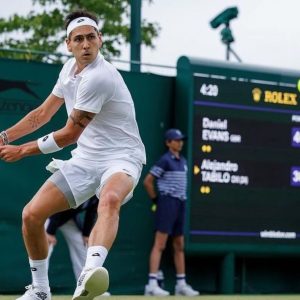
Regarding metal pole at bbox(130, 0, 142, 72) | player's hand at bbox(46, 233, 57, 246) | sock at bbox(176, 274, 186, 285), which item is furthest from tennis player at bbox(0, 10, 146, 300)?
metal pole at bbox(130, 0, 142, 72)

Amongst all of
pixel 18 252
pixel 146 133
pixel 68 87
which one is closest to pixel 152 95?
pixel 146 133

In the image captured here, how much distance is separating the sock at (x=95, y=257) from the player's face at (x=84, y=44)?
4.18 ft

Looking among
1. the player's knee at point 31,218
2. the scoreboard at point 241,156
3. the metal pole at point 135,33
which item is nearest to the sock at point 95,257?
the player's knee at point 31,218

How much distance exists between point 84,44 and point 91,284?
5.43ft

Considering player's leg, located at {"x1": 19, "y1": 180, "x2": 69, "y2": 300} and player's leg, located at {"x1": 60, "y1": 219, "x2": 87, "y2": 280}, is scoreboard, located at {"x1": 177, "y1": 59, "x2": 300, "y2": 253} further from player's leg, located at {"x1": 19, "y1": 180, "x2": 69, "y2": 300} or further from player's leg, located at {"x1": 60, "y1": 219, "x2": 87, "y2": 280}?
player's leg, located at {"x1": 19, "y1": 180, "x2": 69, "y2": 300}

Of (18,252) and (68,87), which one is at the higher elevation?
(68,87)

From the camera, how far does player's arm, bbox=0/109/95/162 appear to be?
6.64 metres

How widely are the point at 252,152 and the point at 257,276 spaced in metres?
1.69

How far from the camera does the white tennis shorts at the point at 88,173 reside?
677 centimetres

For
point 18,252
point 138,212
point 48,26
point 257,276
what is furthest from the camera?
point 48,26

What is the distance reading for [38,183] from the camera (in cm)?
1112

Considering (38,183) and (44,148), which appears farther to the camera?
(38,183)

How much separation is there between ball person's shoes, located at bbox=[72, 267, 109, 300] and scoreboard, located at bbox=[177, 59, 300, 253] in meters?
5.52

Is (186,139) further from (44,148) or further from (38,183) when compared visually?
(44,148)
